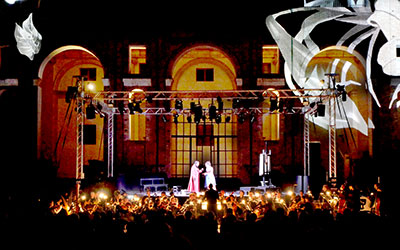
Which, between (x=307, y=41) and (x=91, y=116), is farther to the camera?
(x=307, y=41)

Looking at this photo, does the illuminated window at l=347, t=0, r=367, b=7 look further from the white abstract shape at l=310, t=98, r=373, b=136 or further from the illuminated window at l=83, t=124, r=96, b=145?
the illuminated window at l=83, t=124, r=96, b=145

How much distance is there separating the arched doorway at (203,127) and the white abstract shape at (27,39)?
8.15 meters

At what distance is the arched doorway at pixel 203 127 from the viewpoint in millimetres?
22609

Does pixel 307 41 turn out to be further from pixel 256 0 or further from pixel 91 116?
pixel 91 116

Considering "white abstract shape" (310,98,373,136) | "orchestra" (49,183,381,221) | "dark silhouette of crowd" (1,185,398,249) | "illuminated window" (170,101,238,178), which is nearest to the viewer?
"dark silhouette of crowd" (1,185,398,249)

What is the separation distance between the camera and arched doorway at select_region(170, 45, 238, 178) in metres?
22.6

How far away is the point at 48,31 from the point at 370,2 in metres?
17.9

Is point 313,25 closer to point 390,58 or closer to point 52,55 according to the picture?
point 390,58

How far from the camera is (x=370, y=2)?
1964cm

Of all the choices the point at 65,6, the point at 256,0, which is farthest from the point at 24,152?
the point at 256,0

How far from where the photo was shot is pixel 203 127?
2292 centimetres

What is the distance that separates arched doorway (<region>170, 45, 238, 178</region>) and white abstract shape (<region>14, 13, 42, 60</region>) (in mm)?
8151

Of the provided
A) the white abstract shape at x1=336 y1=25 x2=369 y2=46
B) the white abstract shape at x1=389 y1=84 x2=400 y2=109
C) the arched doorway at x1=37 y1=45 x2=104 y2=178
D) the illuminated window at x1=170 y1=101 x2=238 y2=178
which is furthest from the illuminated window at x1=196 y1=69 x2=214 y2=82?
the white abstract shape at x1=389 y1=84 x2=400 y2=109

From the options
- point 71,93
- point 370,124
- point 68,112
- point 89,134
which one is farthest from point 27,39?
point 370,124
